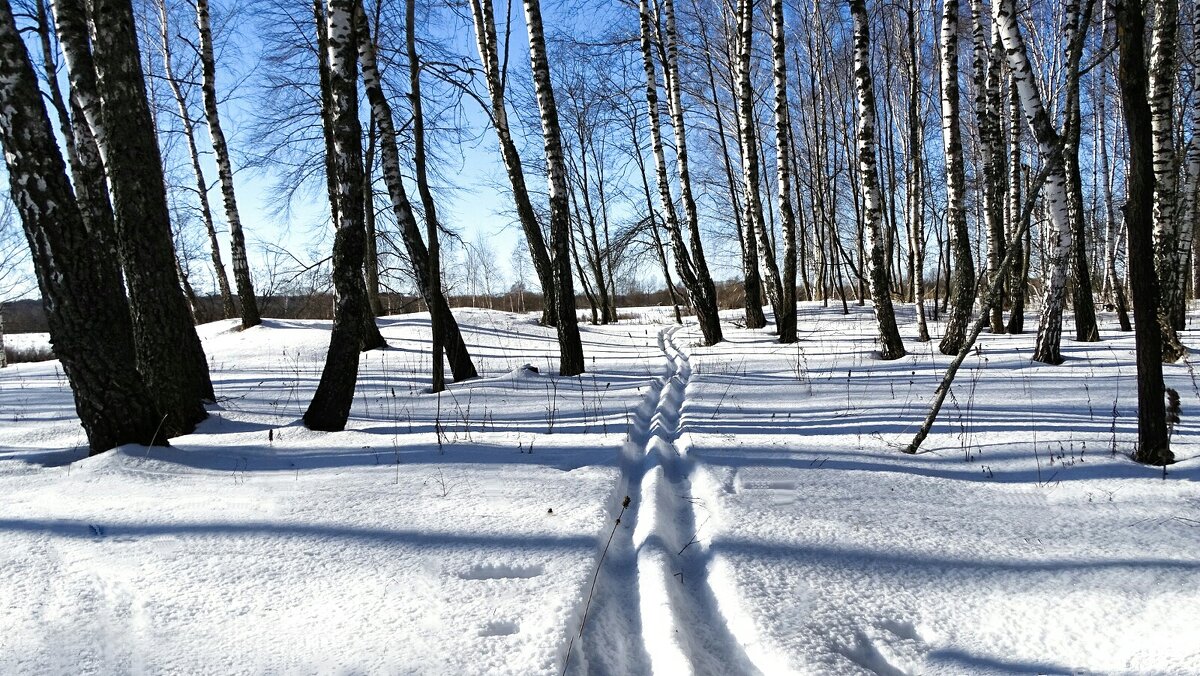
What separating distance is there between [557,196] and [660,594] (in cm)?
700

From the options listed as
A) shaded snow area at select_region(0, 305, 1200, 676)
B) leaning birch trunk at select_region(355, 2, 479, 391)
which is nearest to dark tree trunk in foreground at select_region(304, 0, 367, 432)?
shaded snow area at select_region(0, 305, 1200, 676)

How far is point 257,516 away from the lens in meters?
3.00

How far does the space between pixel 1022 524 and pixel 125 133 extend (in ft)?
22.9

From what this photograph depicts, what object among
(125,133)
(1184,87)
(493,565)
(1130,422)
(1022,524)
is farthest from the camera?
(1184,87)

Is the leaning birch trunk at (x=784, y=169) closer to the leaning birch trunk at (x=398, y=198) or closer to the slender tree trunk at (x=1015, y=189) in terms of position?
the slender tree trunk at (x=1015, y=189)

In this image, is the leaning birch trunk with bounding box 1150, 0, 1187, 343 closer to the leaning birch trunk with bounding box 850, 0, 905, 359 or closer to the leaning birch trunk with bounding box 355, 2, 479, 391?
the leaning birch trunk with bounding box 850, 0, 905, 359

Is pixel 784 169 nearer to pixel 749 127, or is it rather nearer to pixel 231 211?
pixel 749 127

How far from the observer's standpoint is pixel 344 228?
16.4 feet

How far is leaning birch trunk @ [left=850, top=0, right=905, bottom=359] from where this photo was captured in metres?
8.52

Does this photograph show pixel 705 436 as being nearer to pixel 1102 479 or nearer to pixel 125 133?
pixel 1102 479

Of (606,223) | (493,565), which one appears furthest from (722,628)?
(606,223)

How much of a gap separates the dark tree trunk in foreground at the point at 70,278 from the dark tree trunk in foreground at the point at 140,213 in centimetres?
84

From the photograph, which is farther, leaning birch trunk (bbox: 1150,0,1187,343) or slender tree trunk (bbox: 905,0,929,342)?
slender tree trunk (bbox: 905,0,929,342)

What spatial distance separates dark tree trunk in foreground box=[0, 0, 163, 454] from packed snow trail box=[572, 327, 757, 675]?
346cm
